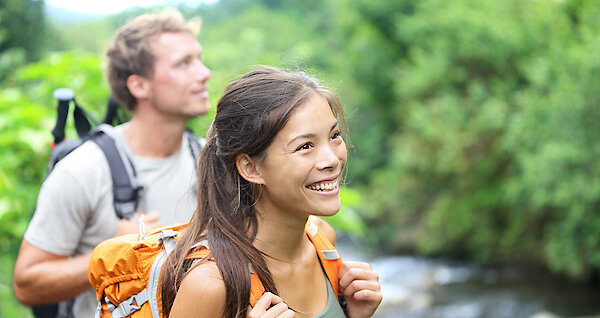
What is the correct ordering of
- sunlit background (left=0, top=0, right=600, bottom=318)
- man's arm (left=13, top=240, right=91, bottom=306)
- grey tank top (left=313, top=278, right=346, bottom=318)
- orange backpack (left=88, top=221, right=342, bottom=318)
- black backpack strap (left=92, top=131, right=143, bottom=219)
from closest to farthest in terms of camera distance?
orange backpack (left=88, top=221, right=342, bottom=318) < grey tank top (left=313, top=278, right=346, bottom=318) < man's arm (left=13, top=240, right=91, bottom=306) < black backpack strap (left=92, top=131, right=143, bottom=219) < sunlit background (left=0, top=0, right=600, bottom=318)

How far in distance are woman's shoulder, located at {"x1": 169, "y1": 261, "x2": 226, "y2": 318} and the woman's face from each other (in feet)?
1.01

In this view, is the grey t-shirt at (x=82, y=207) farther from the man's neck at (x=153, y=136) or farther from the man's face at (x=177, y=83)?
the man's face at (x=177, y=83)

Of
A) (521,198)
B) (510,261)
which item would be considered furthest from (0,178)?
(510,261)

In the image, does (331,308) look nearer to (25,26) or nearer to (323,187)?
(323,187)

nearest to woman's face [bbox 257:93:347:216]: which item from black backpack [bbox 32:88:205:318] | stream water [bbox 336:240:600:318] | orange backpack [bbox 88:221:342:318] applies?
orange backpack [bbox 88:221:342:318]

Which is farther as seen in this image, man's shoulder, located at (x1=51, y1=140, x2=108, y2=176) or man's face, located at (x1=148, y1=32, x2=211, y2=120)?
man's face, located at (x1=148, y1=32, x2=211, y2=120)

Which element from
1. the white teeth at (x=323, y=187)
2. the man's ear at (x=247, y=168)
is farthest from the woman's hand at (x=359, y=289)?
the man's ear at (x=247, y=168)

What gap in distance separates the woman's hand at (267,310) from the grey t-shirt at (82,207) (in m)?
0.97

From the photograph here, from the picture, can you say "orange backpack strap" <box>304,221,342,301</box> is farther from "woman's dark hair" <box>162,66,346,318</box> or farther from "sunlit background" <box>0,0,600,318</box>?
"sunlit background" <box>0,0,600,318</box>

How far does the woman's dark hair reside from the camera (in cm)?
153

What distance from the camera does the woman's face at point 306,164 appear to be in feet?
5.29

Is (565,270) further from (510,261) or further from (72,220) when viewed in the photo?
(72,220)

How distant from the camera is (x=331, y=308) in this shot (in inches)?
69.1

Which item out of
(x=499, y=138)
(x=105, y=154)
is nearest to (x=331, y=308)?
(x=105, y=154)
